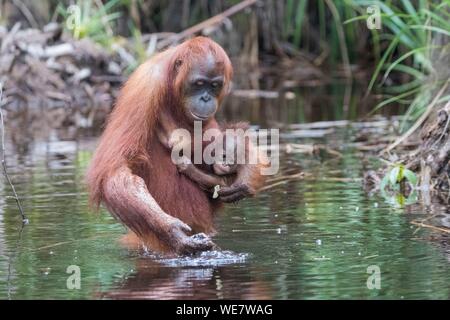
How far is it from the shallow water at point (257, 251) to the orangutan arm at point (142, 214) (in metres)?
0.12

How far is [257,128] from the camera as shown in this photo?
11234 mm

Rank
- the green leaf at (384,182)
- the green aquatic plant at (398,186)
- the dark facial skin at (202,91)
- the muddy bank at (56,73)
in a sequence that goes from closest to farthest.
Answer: the dark facial skin at (202,91) → the green aquatic plant at (398,186) → the green leaf at (384,182) → the muddy bank at (56,73)

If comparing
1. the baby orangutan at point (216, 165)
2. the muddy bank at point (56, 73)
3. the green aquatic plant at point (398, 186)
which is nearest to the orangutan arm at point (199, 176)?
the baby orangutan at point (216, 165)

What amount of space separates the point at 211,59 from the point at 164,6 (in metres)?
11.6

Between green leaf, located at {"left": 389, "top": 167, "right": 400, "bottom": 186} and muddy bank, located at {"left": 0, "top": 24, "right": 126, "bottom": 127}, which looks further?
muddy bank, located at {"left": 0, "top": 24, "right": 126, "bottom": 127}

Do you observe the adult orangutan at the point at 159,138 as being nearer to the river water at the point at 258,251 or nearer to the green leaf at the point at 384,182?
the river water at the point at 258,251

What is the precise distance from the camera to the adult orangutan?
233 inches

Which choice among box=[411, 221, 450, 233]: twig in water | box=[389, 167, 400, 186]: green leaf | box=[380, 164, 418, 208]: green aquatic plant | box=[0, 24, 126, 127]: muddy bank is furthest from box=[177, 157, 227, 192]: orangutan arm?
box=[0, 24, 126, 127]: muddy bank

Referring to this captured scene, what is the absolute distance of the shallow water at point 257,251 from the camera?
16.3 feet

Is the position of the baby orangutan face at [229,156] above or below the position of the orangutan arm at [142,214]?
above

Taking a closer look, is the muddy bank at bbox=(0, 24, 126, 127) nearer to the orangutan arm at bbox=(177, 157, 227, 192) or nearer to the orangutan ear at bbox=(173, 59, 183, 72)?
the orangutan arm at bbox=(177, 157, 227, 192)

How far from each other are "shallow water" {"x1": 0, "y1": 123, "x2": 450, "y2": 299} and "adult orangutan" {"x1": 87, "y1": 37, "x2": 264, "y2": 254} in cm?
26
